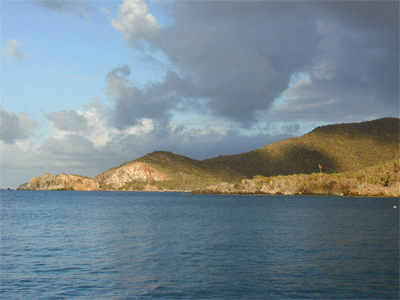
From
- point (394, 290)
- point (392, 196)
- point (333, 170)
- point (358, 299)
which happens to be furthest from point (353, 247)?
point (333, 170)

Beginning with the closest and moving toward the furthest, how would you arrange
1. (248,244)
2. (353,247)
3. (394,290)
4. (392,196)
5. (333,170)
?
(394,290)
(353,247)
(248,244)
(392,196)
(333,170)

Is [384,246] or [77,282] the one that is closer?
[77,282]

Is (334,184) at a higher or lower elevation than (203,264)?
higher

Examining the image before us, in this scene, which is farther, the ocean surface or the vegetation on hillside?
the vegetation on hillside

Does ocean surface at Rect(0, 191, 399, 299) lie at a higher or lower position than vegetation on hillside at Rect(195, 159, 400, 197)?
lower

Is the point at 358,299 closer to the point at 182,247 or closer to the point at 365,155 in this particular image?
the point at 182,247

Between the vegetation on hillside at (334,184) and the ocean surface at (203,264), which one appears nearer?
the ocean surface at (203,264)

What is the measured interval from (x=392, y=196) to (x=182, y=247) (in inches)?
4076

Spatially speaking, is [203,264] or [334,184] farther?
[334,184]

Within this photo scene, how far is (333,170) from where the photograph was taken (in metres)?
187

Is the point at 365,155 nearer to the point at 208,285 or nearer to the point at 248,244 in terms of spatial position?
the point at 248,244

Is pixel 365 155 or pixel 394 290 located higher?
pixel 365 155

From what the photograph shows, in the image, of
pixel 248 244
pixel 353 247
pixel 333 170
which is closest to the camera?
pixel 353 247

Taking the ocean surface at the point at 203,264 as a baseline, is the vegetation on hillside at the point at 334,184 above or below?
above
